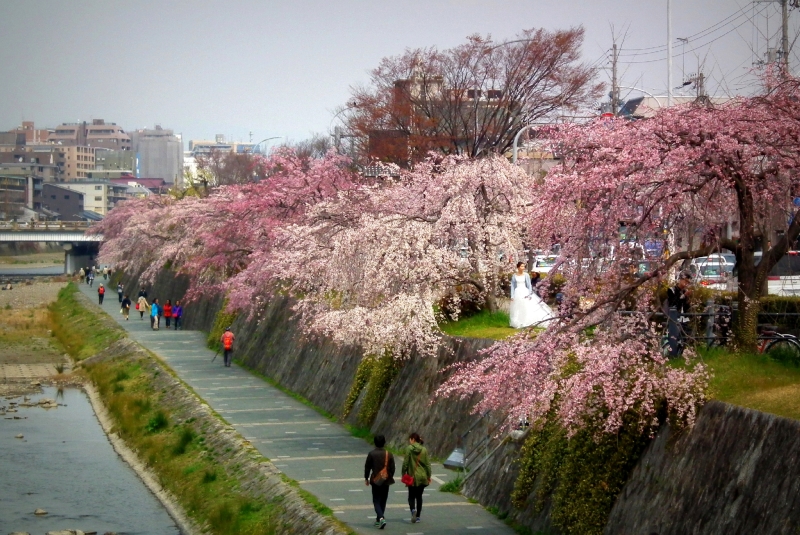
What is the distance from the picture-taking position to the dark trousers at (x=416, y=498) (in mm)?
14664

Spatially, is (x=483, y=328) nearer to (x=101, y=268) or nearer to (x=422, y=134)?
(x=422, y=134)

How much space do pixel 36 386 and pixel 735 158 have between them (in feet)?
110

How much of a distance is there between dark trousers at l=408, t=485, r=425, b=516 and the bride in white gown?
Answer: 21.0 feet

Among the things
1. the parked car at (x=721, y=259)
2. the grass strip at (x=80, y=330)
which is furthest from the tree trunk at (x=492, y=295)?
the grass strip at (x=80, y=330)

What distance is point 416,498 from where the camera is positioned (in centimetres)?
1488

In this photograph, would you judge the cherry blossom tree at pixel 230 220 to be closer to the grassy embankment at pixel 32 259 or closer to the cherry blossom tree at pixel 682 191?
the cherry blossom tree at pixel 682 191

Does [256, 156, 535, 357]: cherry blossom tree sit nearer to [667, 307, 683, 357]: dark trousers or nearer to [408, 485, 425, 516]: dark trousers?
[408, 485, 425, 516]: dark trousers

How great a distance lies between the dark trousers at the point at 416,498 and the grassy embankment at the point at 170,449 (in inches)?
118

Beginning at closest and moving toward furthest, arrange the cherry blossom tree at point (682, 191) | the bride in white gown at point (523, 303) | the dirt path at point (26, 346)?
1. the cherry blossom tree at point (682, 191)
2. the bride in white gown at point (523, 303)
3. the dirt path at point (26, 346)

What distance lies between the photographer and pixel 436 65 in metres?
39.1

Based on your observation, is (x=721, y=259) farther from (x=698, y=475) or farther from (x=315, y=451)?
(x=315, y=451)

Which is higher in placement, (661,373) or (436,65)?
(436,65)

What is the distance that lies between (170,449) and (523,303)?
996cm

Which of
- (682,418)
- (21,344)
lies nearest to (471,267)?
(682,418)
